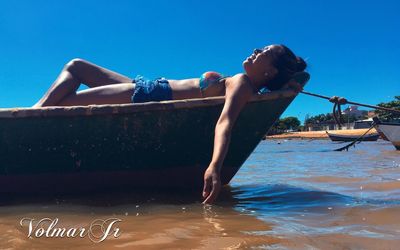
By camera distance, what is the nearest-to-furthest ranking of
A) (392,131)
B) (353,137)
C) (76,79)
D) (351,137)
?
1. (76,79)
2. (392,131)
3. (353,137)
4. (351,137)

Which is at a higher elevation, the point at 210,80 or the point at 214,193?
the point at 210,80

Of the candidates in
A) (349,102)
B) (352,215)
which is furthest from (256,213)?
(349,102)

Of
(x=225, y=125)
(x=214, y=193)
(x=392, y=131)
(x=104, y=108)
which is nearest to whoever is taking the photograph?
(x=214, y=193)

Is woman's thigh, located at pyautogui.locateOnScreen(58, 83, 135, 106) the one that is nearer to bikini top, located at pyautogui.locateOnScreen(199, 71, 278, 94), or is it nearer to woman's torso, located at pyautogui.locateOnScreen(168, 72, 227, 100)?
woman's torso, located at pyautogui.locateOnScreen(168, 72, 227, 100)

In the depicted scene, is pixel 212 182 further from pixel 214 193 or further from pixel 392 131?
pixel 392 131

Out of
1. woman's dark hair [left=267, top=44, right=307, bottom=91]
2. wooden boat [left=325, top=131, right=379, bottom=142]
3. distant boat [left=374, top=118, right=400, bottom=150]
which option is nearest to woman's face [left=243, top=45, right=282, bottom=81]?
woman's dark hair [left=267, top=44, right=307, bottom=91]

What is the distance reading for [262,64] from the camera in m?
2.78

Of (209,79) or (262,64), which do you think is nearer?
(262,64)

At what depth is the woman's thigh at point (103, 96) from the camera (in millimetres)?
3035

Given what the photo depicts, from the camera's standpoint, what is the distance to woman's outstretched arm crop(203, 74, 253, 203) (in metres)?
2.01

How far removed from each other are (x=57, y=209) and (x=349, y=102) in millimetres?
2355

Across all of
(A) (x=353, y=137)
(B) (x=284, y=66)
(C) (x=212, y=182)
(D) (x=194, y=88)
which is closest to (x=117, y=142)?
(D) (x=194, y=88)

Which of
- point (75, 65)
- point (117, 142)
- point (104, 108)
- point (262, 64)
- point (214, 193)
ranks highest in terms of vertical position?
point (75, 65)

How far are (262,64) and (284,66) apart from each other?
0.54ft
